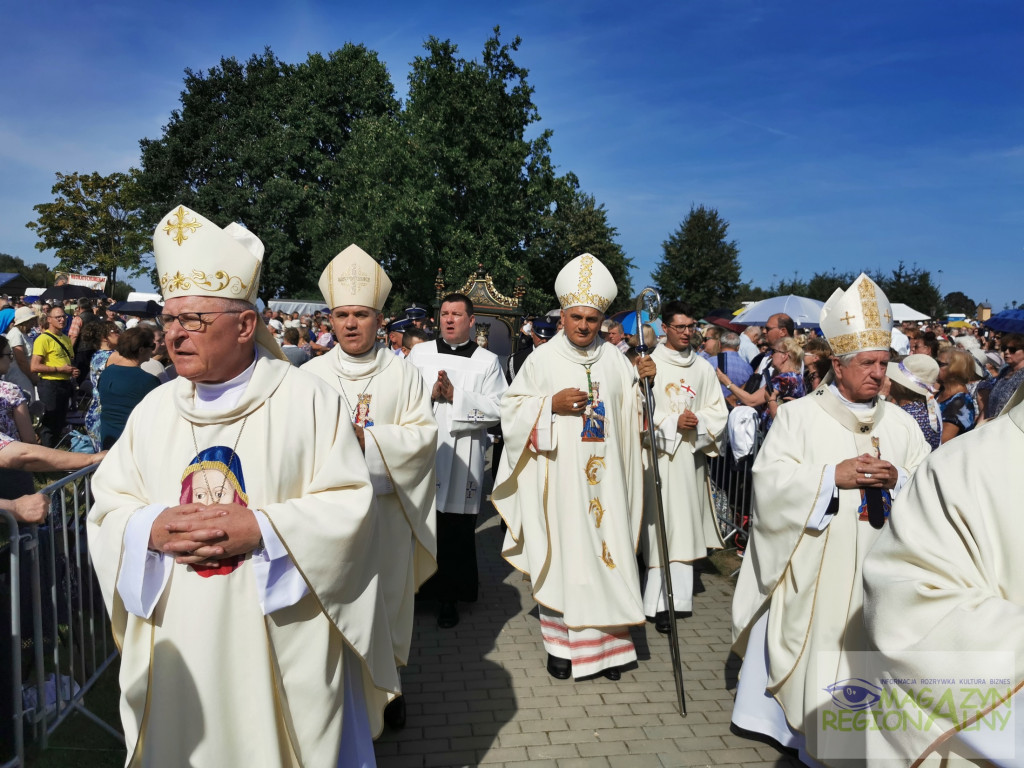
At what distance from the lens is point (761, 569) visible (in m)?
4.02

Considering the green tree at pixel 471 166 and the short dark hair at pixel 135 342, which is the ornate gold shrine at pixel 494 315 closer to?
the short dark hair at pixel 135 342

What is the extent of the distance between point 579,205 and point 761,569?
42967 mm

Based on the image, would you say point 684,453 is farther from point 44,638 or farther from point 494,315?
point 494,315

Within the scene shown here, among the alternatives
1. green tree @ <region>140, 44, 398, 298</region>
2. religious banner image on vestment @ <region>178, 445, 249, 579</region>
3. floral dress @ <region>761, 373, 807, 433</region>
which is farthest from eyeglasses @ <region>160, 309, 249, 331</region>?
green tree @ <region>140, 44, 398, 298</region>

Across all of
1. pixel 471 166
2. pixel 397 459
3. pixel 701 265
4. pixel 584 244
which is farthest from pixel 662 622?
pixel 701 265

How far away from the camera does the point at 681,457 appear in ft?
20.3

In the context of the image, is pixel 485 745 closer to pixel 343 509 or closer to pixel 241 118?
pixel 343 509

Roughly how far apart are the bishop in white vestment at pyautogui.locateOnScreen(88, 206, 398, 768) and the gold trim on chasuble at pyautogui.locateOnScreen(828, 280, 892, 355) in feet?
8.38

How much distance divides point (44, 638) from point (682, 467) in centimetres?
451

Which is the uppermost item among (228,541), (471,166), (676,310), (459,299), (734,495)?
(471,166)

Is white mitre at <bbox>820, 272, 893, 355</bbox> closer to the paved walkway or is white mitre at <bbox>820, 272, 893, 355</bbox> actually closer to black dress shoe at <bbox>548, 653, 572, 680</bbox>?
the paved walkway

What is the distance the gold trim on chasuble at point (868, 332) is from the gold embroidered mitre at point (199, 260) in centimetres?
289

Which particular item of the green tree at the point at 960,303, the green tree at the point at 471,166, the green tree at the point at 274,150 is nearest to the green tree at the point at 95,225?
the green tree at the point at 274,150

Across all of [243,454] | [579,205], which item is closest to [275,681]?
[243,454]
